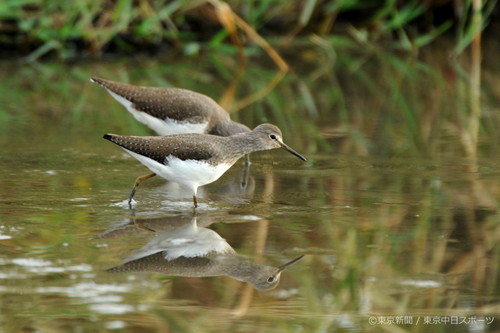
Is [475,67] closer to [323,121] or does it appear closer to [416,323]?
[323,121]

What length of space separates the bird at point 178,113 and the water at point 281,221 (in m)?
0.47

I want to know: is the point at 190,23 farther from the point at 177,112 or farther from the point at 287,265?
the point at 287,265

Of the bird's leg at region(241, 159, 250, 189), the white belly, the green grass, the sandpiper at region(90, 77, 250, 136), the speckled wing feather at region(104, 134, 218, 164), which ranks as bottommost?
the bird's leg at region(241, 159, 250, 189)

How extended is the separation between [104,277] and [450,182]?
3841 mm

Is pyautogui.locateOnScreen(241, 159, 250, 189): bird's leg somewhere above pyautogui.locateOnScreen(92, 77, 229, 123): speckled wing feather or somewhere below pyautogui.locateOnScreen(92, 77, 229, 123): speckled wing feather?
below

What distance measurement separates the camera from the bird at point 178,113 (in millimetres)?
9852

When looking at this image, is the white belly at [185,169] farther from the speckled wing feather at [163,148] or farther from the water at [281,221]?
the water at [281,221]

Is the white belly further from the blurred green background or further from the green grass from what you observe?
the green grass

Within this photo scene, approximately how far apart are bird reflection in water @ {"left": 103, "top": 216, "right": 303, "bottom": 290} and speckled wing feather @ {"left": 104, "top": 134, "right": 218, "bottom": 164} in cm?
75

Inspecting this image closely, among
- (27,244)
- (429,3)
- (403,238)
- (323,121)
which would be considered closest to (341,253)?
(403,238)

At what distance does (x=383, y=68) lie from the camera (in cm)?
1452

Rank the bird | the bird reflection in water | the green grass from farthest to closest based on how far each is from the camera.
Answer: the green grass
the bird
the bird reflection in water

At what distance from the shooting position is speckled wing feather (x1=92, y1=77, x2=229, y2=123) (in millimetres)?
9898

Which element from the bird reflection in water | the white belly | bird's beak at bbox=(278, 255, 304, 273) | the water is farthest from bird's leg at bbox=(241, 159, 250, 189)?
bird's beak at bbox=(278, 255, 304, 273)
